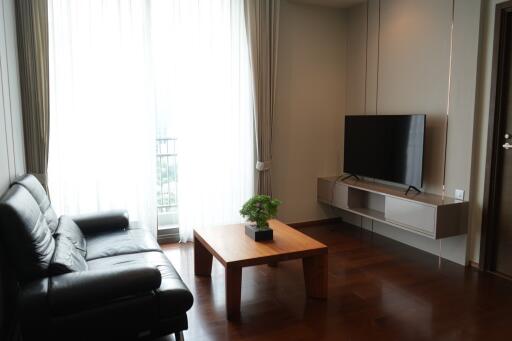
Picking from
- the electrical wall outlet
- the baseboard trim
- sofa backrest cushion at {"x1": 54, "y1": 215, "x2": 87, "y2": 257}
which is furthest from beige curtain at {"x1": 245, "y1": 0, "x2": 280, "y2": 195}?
sofa backrest cushion at {"x1": 54, "y1": 215, "x2": 87, "y2": 257}

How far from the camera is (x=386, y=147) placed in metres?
4.16

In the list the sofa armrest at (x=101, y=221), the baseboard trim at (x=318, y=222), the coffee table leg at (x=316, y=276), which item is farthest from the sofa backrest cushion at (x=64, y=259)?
the baseboard trim at (x=318, y=222)

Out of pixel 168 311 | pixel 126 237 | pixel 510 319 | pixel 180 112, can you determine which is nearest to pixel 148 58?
pixel 180 112

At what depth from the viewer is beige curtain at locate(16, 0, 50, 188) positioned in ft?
11.0

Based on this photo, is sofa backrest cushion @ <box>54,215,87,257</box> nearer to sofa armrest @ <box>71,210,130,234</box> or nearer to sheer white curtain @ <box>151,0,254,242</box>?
sofa armrest @ <box>71,210,130,234</box>

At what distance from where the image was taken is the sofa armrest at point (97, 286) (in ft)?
6.36

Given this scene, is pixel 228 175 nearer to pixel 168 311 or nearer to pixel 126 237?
pixel 126 237

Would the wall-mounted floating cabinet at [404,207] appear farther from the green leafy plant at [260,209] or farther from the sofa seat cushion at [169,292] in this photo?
the sofa seat cushion at [169,292]

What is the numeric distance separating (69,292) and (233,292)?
3.54 ft

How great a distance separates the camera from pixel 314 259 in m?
2.94

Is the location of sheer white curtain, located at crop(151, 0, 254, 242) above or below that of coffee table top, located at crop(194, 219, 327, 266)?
above

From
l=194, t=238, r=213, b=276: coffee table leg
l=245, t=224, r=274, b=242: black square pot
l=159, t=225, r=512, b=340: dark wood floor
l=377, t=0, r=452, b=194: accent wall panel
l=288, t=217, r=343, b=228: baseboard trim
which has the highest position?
l=377, t=0, r=452, b=194: accent wall panel

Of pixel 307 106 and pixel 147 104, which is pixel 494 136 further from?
pixel 147 104

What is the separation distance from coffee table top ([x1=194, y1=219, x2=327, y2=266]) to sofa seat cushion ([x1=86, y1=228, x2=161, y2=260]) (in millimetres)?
434
